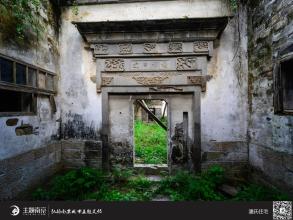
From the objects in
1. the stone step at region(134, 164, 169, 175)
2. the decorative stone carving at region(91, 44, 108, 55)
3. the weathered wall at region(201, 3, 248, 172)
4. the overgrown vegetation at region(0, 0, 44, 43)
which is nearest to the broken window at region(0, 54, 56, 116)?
the overgrown vegetation at region(0, 0, 44, 43)

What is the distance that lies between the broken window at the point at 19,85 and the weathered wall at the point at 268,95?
14.8ft

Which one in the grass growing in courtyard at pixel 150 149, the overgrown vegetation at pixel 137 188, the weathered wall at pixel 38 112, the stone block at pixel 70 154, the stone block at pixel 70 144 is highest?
the weathered wall at pixel 38 112

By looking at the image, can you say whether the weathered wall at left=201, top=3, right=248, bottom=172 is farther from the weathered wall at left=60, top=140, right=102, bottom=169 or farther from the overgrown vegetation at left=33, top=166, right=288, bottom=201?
the weathered wall at left=60, top=140, right=102, bottom=169

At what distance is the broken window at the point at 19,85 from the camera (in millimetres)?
3191

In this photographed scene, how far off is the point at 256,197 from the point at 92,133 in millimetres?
3685

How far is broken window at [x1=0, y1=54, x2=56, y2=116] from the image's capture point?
3191 millimetres

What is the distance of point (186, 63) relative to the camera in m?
4.78

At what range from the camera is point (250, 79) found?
15.3 feet

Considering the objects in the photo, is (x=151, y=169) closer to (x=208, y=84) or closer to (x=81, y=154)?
(x=81, y=154)

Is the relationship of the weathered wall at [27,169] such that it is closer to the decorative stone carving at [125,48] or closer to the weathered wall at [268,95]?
the decorative stone carving at [125,48]

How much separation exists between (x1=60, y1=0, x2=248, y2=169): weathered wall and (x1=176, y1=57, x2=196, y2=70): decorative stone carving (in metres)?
0.43

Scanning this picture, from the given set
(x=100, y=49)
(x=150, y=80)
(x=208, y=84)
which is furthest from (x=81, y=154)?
(x=208, y=84)

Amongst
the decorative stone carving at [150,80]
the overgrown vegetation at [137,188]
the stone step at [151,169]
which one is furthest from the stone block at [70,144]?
the decorative stone carving at [150,80]

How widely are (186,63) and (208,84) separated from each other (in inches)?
28.5
